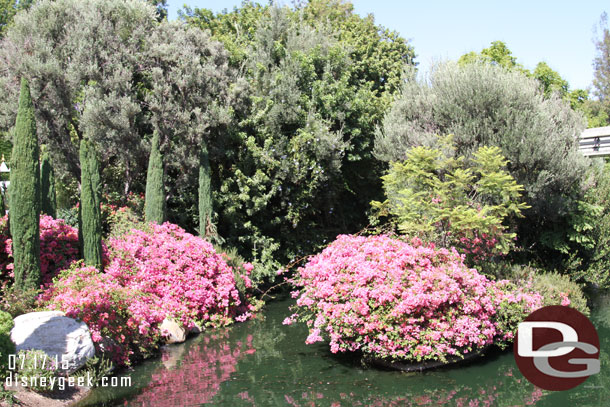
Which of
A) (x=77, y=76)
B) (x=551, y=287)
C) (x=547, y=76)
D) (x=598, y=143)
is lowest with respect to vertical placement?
(x=551, y=287)

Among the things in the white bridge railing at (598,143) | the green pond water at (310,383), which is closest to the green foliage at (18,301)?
the green pond water at (310,383)

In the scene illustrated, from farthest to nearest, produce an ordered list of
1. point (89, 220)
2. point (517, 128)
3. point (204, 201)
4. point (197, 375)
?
1. point (204, 201)
2. point (517, 128)
3. point (89, 220)
4. point (197, 375)

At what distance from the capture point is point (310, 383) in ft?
31.0

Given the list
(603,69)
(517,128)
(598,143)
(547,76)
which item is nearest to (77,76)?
(517,128)

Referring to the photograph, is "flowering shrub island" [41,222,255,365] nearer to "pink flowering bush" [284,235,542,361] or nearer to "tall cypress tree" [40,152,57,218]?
"tall cypress tree" [40,152,57,218]

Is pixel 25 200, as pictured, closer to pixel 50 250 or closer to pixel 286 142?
pixel 50 250

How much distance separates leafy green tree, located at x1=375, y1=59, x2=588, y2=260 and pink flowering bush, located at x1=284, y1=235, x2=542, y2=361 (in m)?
4.60

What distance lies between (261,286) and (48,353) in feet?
33.0

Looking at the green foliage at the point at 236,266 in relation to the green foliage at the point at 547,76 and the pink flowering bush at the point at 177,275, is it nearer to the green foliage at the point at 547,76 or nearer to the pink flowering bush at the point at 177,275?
the pink flowering bush at the point at 177,275

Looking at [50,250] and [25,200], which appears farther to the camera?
[50,250]

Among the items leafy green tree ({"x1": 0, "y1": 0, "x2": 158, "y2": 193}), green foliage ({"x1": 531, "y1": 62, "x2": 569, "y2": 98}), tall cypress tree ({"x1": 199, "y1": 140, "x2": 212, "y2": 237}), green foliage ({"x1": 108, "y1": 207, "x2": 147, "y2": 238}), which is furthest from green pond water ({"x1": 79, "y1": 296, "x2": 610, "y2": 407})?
green foliage ({"x1": 531, "y1": 62, "x2": 569, "y2": 98})

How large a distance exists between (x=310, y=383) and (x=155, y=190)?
883 centimetres

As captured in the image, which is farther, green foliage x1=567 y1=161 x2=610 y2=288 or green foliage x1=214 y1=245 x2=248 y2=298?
green foliage x1=567 y1=161 x2=610 y2=288

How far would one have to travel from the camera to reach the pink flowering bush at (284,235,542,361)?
31.8 ft
